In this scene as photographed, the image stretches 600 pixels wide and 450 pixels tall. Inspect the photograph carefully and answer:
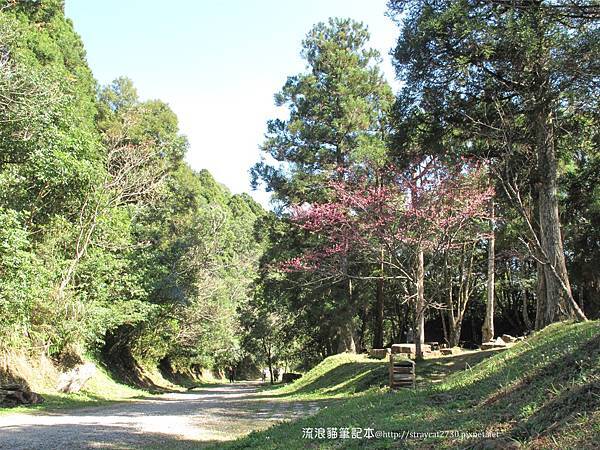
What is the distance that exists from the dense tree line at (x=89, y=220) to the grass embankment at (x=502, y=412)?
30.6 feet

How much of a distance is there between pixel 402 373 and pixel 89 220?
12.9 metres

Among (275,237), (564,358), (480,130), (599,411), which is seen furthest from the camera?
(275,237)

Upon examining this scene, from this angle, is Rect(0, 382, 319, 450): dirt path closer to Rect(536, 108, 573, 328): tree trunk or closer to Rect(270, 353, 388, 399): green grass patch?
Rect(270, 353, 388, 399): green grass patch

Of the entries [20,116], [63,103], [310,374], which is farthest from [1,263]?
[310,374]

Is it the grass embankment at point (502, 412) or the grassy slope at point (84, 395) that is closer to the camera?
the grass embankment at point (502, 412)

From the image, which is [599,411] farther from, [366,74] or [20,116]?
[366,74]

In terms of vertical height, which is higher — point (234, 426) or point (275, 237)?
point (275, 237)

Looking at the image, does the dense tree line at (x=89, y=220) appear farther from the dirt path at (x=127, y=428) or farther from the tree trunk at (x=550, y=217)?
the tree trunk at (x=550, y=217)

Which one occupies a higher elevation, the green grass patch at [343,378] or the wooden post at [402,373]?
the wooden post at [402,373]

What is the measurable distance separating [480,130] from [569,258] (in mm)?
15002

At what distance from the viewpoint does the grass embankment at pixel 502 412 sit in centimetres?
344

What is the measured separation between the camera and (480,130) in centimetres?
1226

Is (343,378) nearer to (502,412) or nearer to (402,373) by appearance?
(402,373)

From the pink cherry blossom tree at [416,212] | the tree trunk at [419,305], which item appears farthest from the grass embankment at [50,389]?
the tree trunk at [419,305]
